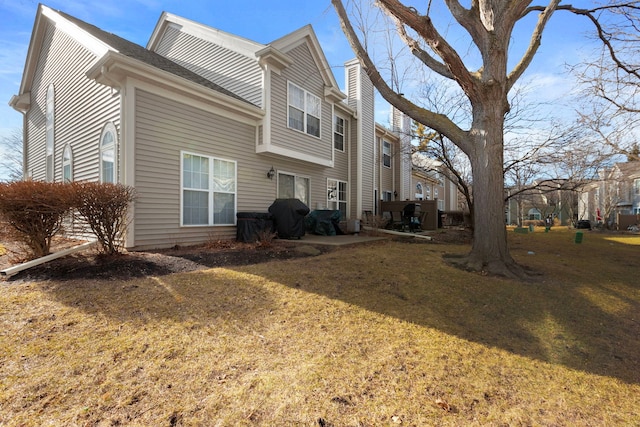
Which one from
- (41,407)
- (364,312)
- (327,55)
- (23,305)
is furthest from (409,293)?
(327,55)

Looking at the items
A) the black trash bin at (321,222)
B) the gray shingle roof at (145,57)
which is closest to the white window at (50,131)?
the gray shingle roof at (145,57)

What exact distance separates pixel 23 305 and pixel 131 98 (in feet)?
15.5

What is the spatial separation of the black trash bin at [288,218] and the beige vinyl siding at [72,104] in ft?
14.6

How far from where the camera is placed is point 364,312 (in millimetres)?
3770

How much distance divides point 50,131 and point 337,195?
1069 cm

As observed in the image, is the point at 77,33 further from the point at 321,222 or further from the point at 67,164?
the point at 321,222

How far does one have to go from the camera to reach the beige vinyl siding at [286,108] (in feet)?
31.3

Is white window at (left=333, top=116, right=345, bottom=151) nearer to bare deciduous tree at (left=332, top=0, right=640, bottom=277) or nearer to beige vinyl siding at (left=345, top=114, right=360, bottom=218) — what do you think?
beige vinyl siding at (left=345, top=114, right=360, bottom=218)

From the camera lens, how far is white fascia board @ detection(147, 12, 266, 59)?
947cm

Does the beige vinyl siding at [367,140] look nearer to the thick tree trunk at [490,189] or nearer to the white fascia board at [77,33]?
the thick tree trunk at [490,189]

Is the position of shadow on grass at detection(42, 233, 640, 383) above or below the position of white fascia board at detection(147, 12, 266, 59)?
below

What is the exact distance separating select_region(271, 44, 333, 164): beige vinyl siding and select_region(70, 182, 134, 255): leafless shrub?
4.91m

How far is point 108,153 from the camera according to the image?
23.5 ft

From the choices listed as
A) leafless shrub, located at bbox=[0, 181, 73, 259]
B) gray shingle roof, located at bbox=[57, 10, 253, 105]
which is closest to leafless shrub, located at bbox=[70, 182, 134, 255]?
leafless shrub, located at bbox=[0, 181, 73, 259]
